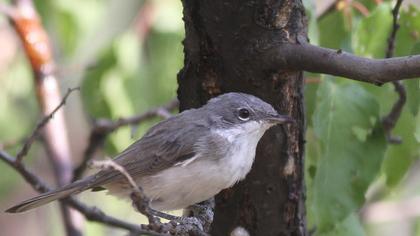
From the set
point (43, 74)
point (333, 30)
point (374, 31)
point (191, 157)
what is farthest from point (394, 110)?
point (43, 74)

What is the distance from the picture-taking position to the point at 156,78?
467 cm

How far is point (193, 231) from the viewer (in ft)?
9.31

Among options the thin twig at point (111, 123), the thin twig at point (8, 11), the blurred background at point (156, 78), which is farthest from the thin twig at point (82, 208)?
the thin twig at point (8, 11)

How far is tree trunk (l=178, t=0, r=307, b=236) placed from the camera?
2947 millimetres

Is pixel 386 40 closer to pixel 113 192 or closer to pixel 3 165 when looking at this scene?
pixel 113 192

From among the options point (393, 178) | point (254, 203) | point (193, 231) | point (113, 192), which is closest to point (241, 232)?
point (254, 203)

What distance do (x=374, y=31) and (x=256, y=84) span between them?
28.8 inches

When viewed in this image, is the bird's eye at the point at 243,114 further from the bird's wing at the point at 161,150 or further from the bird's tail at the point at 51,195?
the bird's tail at the point at 51,195

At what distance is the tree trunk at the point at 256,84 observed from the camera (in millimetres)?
2947

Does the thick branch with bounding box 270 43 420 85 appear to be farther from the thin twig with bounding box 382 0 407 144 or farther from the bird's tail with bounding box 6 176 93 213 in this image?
the bird's tail with bounding box 6 176 93 213

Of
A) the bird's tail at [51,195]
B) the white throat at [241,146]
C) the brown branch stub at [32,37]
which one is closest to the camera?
the white throat at [241,146]

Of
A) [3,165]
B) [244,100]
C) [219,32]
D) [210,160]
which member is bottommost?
[3,165]

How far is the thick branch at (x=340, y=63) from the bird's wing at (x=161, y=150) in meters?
0.57

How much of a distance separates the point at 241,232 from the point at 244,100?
1.69 ft
